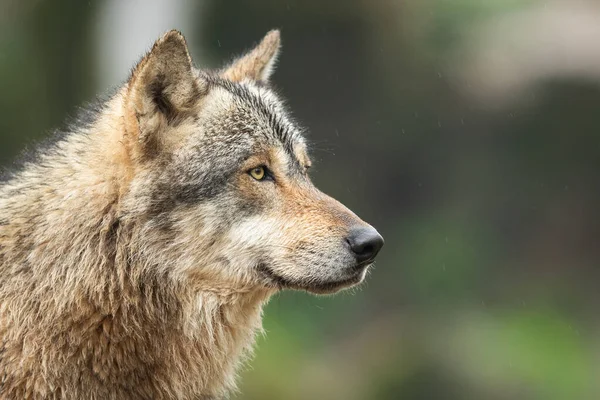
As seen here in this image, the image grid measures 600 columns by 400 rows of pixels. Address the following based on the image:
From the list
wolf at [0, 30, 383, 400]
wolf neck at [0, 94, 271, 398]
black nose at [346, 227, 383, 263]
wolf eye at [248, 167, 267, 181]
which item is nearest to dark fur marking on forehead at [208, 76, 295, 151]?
wolf at [0, 30, 383, 400]

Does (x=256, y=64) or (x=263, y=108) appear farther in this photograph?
(x=256, y=64)

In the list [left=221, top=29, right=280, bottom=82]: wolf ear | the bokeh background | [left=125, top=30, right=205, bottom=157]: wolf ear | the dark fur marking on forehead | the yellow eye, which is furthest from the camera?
the bokeh background

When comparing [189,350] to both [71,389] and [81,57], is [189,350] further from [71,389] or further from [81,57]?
[81,57]

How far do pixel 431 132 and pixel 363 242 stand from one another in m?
11.0

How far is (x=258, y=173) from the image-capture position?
197 inches

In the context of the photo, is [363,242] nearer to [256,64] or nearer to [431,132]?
[256,64]

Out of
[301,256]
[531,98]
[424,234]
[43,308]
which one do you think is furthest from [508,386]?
[43,308]

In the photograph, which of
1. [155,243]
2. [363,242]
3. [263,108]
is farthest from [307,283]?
[263,108]

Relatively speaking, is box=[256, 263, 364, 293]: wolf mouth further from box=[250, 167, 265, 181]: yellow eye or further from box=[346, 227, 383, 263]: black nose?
box=[250, 167, 265, 181]: yellow eye

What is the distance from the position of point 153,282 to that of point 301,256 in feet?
2.67

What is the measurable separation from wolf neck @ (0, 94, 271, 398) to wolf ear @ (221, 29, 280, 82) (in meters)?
1.32

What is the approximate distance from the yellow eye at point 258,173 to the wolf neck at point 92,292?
0.67 m

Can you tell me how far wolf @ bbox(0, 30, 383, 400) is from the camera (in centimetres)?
457

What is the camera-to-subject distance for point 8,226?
474cm
